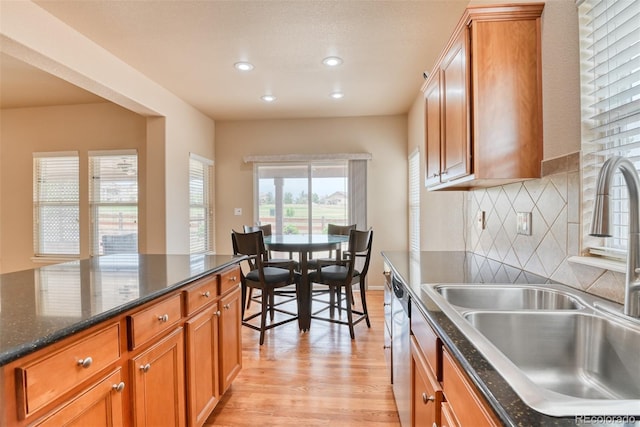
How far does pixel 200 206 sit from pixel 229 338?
294 centimetres

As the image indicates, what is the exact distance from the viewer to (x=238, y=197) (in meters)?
4.99

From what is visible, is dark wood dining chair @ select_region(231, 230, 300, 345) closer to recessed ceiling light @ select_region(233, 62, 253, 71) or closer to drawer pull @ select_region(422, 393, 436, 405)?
recessed ceiling light @ select_region(233, 62, 253, 71)

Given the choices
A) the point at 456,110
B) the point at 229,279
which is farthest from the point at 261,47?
the point at 229,279

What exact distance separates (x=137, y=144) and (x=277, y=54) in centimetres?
236

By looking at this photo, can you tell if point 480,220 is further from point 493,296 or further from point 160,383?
point 160,383

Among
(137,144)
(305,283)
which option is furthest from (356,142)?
(137,144)

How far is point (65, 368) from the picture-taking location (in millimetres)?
903

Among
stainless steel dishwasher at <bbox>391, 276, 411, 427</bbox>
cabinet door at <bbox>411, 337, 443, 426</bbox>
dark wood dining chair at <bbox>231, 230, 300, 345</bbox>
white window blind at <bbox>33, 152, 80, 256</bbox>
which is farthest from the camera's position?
white window blind at <bbox>33, 152, 80, 256</bbox>

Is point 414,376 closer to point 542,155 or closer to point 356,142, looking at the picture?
point 542,155

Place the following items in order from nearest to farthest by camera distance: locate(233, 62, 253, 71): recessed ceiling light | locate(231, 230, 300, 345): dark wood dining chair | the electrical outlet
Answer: the electrical outlet
locate(231, 230, 300, 345): dark wood dining chair
locate(233, 62, 253, 71): recessed ceiling light

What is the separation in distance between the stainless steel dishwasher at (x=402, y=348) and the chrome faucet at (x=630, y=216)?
709 millimetres

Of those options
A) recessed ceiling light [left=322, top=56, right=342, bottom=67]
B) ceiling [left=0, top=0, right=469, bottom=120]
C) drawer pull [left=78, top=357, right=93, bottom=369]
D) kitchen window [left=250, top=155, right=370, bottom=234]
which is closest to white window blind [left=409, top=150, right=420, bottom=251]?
kitchen window [left=250, top=155, right=370, bottom=234]

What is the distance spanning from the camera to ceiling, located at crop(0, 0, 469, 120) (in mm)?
2232

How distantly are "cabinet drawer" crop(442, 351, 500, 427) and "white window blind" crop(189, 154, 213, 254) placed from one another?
3.90 metres
